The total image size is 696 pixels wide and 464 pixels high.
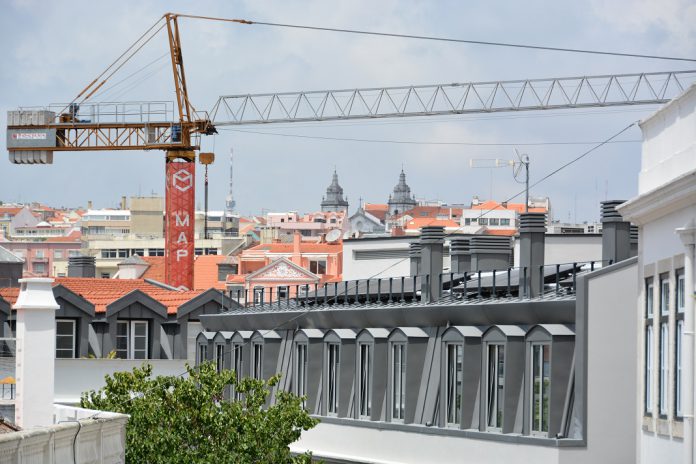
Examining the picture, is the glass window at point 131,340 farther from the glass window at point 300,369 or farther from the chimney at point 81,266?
the chimney at point 81,266

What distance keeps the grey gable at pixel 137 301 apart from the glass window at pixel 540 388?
98.0 ft

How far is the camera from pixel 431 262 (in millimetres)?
50969

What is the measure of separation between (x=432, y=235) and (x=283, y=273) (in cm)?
9691

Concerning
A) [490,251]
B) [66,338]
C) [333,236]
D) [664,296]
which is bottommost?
[66,338]

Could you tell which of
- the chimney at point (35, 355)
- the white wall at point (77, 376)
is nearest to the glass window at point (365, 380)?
the white wall at point (77, 376)

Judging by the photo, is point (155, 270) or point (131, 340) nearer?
point (131, 340)

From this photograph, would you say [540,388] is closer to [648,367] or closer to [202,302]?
[648,367]

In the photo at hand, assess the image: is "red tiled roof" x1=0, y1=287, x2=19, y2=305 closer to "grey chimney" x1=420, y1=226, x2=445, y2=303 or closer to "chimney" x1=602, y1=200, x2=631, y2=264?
"grey chimney" x1=420, y1=226, x2=445, y2=303

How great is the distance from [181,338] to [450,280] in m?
23.4

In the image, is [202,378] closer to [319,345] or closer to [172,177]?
[319,345]

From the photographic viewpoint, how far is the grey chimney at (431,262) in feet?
160

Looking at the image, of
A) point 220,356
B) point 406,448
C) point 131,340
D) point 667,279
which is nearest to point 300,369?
point 220,356

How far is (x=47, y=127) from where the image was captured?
131 meters

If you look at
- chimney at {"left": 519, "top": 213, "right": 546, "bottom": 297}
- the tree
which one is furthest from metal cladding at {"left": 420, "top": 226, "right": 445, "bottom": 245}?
the tree
